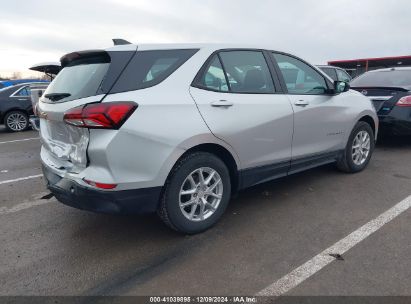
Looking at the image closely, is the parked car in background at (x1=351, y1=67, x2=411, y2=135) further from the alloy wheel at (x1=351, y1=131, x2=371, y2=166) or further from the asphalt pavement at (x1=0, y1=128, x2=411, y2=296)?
the asphalt pavement at (x1=0, y1=128, x2=411, y2=296)

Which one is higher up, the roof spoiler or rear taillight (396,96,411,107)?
the roof spoiler

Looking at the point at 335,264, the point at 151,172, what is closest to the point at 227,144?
the point at 151,172

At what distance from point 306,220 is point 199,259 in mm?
1253

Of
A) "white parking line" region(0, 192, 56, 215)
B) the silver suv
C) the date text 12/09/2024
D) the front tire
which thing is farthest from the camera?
"white parking line" region(0, 192, 56, 215)

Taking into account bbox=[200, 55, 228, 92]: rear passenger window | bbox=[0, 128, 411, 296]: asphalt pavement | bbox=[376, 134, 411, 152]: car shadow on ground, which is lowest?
bbox=[376, 134, 411, 152]: car shadow on ground

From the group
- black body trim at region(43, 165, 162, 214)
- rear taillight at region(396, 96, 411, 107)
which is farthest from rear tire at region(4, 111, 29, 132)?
rear taillight at region(396, 96, 411, 107)

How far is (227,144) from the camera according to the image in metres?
3.04

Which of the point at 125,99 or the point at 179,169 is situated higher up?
the point at 125,99

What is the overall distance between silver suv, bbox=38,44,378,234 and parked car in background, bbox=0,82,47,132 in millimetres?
7937

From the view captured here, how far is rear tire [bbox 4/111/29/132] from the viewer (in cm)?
998

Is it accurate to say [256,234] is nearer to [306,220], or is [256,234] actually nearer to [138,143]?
[306,220]

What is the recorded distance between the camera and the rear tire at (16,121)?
32.8 feet

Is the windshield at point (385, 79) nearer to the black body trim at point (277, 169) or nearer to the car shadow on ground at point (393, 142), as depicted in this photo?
the car shadow on ground at point (393, 142)

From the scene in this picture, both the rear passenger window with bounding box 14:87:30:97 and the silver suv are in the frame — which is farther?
the rear passenger window with bounding box 14:87:30:97
